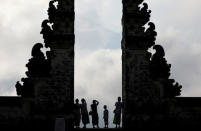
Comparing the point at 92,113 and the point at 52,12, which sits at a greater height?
the point at 52,12

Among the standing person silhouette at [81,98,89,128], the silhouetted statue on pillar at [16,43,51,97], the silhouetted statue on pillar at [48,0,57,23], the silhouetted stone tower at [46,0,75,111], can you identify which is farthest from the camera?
the silhouetted statue on pillar at [48,0,57,23]

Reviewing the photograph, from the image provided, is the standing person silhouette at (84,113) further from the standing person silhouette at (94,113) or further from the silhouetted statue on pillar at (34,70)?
the silhouetted statue on pillar at (34,70)

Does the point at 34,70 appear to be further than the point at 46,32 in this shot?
No

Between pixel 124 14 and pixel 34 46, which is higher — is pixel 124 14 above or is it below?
above

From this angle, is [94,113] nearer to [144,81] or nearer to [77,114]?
[77,114]

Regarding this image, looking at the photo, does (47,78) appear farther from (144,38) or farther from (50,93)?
(144,38)

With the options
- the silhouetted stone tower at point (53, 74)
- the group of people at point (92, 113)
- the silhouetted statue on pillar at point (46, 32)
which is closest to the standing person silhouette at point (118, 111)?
the group of people at point (92, 113)

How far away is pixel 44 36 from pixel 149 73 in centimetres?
462

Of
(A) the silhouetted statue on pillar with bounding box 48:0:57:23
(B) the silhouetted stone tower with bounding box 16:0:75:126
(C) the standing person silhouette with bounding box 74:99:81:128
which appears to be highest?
(A) the silhouetted statue on pillar with bounding box 48:0:57:23

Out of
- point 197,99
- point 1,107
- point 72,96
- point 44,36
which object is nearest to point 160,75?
point 197,99

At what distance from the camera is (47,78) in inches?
859

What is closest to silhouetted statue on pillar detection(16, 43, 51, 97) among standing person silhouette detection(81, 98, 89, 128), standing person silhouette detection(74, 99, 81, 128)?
standing person silhouette detection(74, 99, 81, 128)

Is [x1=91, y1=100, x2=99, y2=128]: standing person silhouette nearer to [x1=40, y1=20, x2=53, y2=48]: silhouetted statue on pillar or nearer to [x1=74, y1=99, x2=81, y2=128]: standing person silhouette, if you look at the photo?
[x1=74, y1=99, x2=81, y2=128]: standing person silhouette

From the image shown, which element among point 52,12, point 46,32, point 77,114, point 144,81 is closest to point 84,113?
point 77,114
